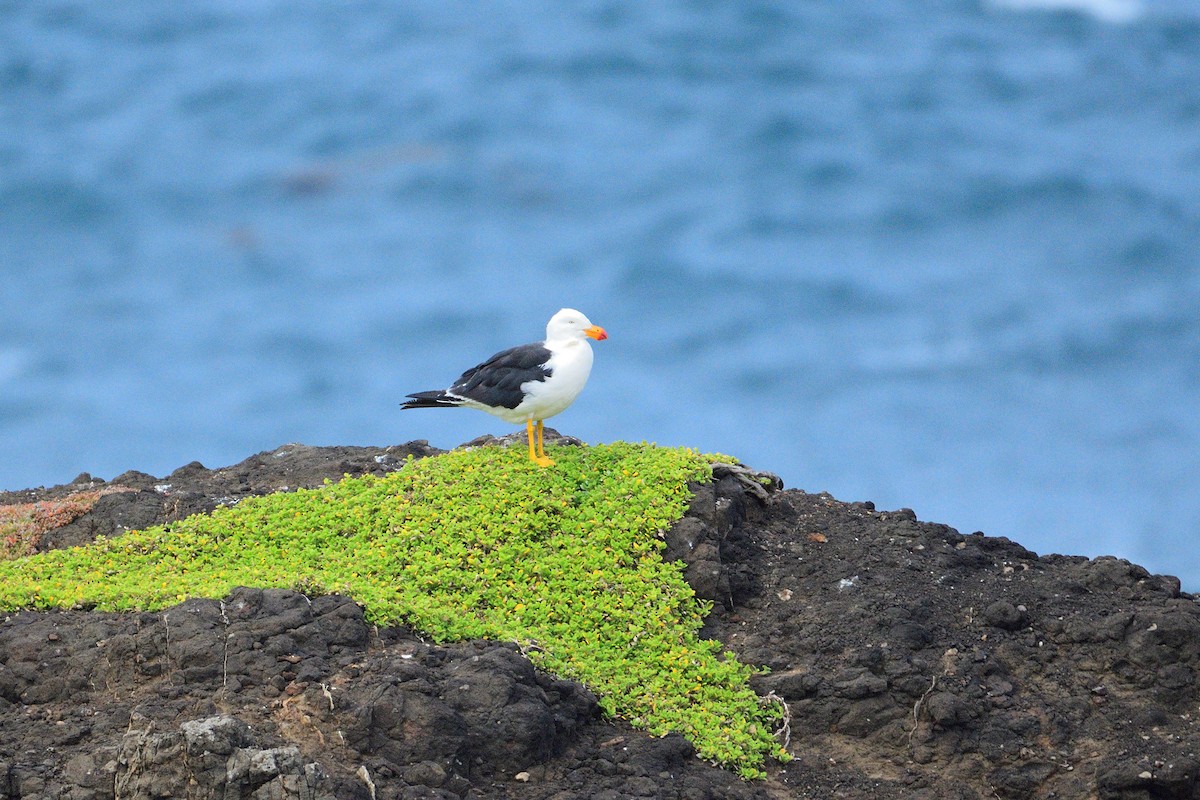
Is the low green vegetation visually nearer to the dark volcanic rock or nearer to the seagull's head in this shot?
the dark volcanic rock

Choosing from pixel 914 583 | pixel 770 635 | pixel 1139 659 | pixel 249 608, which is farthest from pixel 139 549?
pixel 1139 659

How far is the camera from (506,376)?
11891 mm

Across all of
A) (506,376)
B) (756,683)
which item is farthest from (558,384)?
(756,683)

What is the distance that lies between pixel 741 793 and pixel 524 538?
9.62 ft

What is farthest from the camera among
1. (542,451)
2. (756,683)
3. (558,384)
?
(542,451)

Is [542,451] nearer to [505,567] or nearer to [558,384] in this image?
[558,384]

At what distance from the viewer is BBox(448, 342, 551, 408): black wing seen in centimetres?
1177

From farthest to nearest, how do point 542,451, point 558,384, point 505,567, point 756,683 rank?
point 542,451 → point 558,384 → point 505,567 → point 756,683

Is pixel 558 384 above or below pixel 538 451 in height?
above

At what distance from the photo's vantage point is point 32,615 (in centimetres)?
1024

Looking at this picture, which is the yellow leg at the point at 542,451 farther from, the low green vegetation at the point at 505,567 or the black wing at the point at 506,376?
the black wing at the point at 506,376

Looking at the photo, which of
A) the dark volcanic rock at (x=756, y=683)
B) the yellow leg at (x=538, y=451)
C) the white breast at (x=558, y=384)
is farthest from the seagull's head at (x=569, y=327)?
the dark volcanic rock at (x=756, y=683)

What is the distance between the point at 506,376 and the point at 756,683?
3.33 meters

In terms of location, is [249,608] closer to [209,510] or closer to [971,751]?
[209,510]
